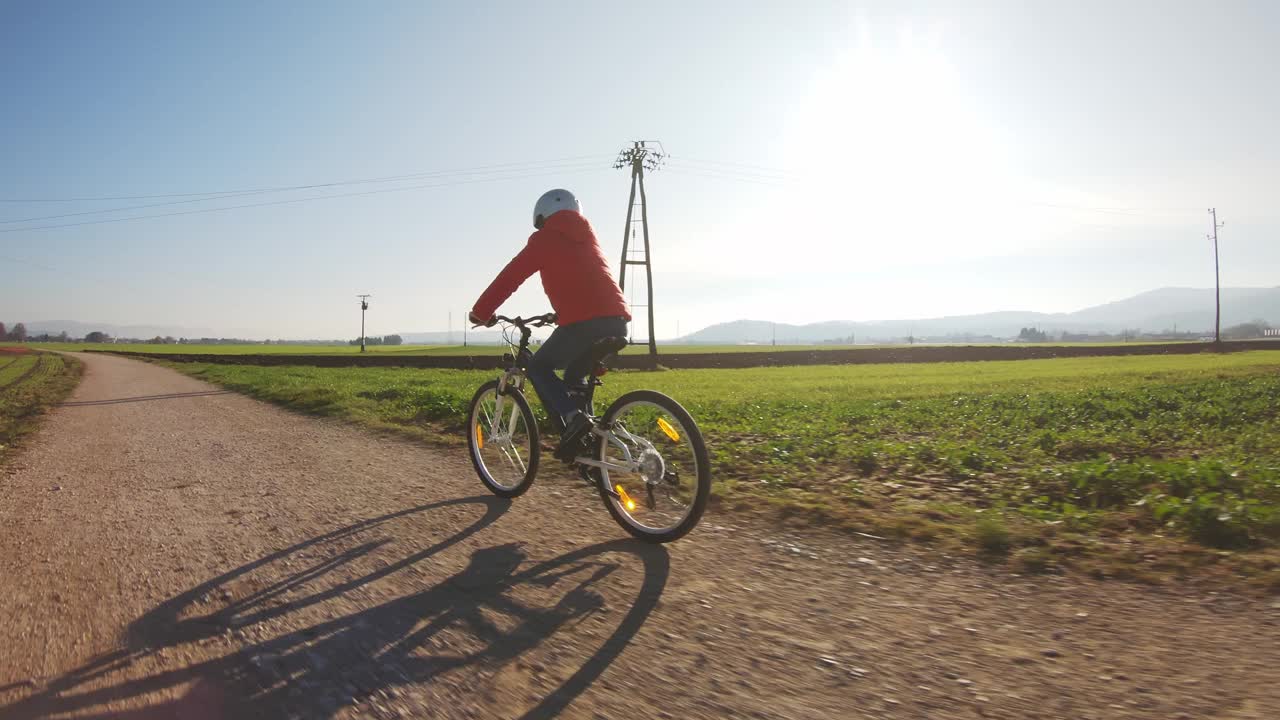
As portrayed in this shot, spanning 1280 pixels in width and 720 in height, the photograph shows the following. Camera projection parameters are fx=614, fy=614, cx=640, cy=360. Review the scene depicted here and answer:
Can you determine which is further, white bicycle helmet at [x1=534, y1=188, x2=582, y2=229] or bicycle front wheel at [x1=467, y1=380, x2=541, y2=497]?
bicycle front wheel at [x1=467, y1=380, x2=541, y2=497]

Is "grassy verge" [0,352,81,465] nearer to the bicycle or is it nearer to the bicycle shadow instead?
the bicycle shadow

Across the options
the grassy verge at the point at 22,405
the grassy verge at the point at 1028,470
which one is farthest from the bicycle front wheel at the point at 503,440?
the grassy verge at the point at 22,405

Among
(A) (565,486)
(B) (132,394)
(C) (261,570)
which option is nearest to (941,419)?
(A) (565,486)

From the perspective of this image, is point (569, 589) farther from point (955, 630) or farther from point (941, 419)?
point (941, 419)

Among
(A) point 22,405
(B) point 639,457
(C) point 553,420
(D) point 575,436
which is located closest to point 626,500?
(B) point 639,457

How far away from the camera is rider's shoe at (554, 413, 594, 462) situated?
4.16 meters

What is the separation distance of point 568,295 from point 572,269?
0.58ft

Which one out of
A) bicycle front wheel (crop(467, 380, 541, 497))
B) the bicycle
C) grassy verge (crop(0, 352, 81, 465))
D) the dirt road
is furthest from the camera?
grassy verge (crop(0, 352, 81, 465))

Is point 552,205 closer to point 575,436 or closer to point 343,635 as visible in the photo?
point 575,436

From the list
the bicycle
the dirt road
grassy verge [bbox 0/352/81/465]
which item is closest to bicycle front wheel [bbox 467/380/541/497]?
the bicycle

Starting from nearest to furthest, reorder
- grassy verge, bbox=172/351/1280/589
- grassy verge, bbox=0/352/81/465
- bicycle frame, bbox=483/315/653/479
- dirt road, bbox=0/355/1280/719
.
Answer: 1. dirt road, bbox=0/355/1280/719
2. grassy verge, bbox=172/351/1280/589
3. bicycle frame, bbox=483/315/653/479
4. grassy verge, bbox=0/352/81/465

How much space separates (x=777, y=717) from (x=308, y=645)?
1811 millimetres

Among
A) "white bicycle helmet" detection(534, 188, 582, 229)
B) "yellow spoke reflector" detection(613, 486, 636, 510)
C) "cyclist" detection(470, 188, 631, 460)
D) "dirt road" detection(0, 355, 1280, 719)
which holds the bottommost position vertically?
"dirt road" detection(0, 355, 1280, 719)

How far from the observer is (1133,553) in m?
3.40
